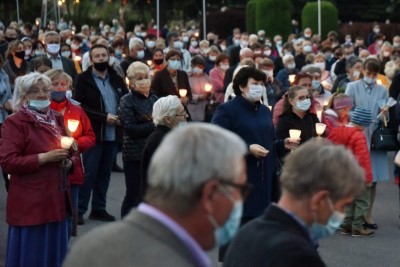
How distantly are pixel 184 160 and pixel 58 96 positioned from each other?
21.1 ft

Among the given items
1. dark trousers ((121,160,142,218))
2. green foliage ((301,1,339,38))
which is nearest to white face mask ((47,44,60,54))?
dark trousers ((121,160,142,218))

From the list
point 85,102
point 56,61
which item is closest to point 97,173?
point 85,102

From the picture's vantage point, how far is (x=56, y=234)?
747 centimetres

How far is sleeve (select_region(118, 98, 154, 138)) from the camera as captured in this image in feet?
31.6

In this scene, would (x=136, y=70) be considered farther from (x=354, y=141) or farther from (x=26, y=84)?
(x=26, y=84)

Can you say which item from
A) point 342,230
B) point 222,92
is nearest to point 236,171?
point 342,230

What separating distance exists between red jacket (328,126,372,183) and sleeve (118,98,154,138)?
1.72 metres

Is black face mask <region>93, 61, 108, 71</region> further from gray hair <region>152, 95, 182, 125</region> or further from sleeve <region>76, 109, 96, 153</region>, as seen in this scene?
gray hair <region>152, 95, 182, 125</region>

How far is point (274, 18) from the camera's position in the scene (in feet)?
119

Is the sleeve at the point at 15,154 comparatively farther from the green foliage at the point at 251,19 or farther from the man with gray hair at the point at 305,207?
the green foliage at the point at 251,19

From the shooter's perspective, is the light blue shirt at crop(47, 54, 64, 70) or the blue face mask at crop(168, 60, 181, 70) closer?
the light blue shirt at crop(47, 54, 64, 70)

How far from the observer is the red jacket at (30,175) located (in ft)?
23.5

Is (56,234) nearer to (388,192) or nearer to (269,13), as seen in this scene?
(388,192)

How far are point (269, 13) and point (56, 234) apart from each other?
2947 cm
